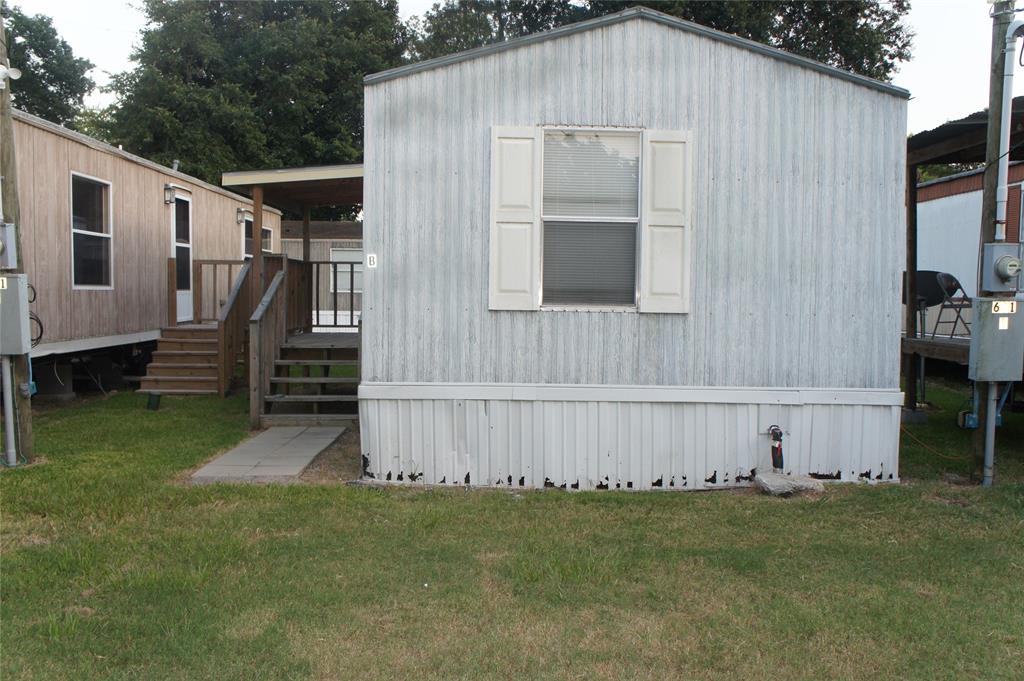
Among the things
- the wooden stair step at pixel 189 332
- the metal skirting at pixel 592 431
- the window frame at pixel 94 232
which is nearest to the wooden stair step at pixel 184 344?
the wooden stair step at pixel 189 332

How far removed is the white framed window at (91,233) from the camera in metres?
9.62

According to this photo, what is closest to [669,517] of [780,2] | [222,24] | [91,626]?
[91,626]

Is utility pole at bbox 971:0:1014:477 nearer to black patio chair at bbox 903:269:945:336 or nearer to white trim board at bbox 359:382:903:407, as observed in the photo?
white trim board at bbox 359:382:903:407

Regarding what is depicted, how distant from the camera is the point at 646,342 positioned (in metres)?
6.09


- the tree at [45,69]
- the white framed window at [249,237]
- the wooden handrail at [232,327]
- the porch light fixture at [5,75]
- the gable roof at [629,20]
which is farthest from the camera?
the tree at [45,69]

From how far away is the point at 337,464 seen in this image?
266 inches

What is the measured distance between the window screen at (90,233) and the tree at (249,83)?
13757mm

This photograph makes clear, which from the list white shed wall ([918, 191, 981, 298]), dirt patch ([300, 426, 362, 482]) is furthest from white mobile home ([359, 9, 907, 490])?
white shed wall ([918, 191, 981, 298])

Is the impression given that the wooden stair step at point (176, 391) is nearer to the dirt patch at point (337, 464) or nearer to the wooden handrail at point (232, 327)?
the wooden handrail at point (232, 327)

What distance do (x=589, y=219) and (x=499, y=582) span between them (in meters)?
2.87

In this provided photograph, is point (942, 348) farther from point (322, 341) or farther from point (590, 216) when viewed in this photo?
point (322, 341)

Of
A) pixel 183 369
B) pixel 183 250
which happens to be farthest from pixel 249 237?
pixel 183 369

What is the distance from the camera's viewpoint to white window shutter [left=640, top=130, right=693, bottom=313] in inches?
237

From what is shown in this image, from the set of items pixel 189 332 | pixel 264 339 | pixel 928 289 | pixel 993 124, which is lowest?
pixel 189 332
